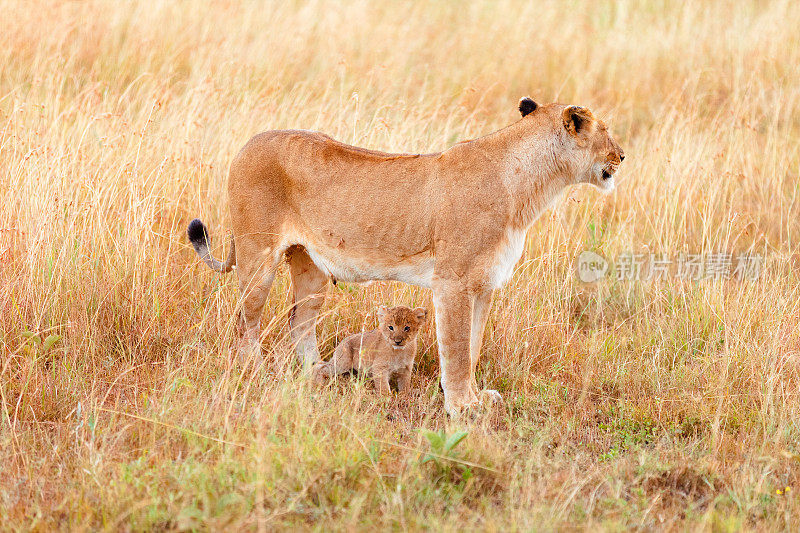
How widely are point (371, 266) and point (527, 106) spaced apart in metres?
1.37

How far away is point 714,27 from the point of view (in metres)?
12.2

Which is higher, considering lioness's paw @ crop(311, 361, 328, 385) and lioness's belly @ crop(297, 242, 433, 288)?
lioness's belly @ crop(297, 242, 433, 288)

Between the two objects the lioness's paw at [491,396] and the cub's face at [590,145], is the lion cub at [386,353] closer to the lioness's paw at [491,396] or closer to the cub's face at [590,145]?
the lioness's paw at [491,396]

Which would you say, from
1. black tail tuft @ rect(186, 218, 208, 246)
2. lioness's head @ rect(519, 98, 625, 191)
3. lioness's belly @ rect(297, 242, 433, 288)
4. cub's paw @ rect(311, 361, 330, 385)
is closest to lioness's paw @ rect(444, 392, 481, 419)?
lioness's belly @ rect(297, 242, 433, 288)

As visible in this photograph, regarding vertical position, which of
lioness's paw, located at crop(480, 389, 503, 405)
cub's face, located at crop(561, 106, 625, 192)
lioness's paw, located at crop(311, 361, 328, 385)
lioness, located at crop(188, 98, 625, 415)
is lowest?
lioness's paw, located at crop(311, 361, 328, 385)

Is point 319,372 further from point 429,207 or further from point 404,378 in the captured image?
point 429,207

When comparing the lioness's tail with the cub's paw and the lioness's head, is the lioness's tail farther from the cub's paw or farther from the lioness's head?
the lioness's head

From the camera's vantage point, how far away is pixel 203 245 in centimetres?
595

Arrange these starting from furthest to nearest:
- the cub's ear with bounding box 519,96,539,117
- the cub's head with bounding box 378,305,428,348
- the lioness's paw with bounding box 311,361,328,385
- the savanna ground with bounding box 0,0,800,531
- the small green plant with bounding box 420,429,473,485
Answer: the lioness's paw with bounding box 311,361,328,385 < the cub's head with bounding box 378,305,428,348 < the cub's ear with bounding box 519,96,539,117 < the small green plant with bounding box 420,429,473,485 < the savanna ground with bounding box 0,0,800,531

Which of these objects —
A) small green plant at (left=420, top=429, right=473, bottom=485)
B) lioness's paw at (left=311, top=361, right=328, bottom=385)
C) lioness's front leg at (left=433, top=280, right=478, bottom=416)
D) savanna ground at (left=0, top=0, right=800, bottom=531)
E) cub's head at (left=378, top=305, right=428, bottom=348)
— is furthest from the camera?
lioness's paw at (left=311, top=361, right=328, bottom=385)

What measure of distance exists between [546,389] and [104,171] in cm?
384

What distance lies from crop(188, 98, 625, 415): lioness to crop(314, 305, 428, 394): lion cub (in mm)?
257

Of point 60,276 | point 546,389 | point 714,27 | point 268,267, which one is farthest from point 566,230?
point 714,27

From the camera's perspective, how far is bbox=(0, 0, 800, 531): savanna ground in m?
4.15
